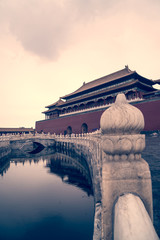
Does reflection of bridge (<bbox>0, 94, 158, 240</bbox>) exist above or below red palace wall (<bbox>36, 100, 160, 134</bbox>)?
below

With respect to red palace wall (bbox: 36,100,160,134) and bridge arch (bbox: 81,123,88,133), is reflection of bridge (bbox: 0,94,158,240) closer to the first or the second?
red palace wall (bbox: 36,100,160,134)

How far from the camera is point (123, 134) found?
5.65ft

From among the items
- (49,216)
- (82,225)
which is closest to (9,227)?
(49,216)

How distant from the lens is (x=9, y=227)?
19.6ft

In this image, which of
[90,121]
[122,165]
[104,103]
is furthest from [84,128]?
[122,165]

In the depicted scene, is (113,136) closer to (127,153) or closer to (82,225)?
(127,153)

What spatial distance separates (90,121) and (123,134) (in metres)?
22.9

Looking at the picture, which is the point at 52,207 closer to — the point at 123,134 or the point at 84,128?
the point at 123,134

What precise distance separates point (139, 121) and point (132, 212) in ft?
2.98

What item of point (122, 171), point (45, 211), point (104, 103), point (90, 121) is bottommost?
point (45, 211)

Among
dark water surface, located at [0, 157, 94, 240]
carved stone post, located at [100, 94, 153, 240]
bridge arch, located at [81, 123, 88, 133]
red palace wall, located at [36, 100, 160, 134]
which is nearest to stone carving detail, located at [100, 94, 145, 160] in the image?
carved stone post, located at [100, 94, 153, 240]

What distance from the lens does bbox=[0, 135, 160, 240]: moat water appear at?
545 centimetres

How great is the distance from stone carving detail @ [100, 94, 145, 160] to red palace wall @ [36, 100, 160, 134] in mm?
16727

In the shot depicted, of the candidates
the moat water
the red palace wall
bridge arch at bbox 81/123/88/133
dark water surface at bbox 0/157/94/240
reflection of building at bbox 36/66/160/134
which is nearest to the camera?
the moat water
